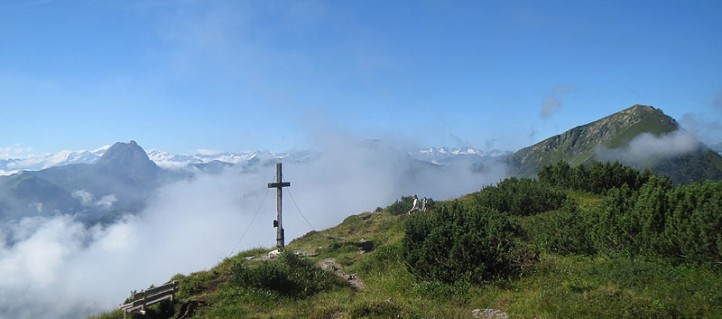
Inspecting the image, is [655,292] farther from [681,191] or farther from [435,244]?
[435,244]

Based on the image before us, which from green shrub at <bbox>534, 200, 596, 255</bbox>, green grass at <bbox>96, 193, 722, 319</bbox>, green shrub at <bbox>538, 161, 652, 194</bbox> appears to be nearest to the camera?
green grass at <bbox>96, 193, 722, 319</bbox>

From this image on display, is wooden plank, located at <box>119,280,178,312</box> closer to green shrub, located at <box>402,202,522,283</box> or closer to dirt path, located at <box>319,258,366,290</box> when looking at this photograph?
dirt path, located at <box>319,258,366,290</box>

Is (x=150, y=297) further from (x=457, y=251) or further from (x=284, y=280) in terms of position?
(x=457, y=251)

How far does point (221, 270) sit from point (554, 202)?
18729 millimetres

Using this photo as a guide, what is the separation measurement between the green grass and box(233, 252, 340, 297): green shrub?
38 cm

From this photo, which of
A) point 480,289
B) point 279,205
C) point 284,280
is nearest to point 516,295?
point 480,289

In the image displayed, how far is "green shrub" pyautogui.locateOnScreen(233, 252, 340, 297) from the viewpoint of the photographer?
1497 cm

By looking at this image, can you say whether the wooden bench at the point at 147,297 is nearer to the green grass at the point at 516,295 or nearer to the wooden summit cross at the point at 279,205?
the green grass at the point at 516,295

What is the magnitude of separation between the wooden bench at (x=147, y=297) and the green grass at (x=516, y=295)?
60cm

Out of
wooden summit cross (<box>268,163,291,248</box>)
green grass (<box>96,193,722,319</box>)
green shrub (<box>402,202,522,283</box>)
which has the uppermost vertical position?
wooden summit cross (<box>268,163,291,248</box>)

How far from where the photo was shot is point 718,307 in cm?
889

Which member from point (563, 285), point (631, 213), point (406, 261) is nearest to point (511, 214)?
point (631, 213)

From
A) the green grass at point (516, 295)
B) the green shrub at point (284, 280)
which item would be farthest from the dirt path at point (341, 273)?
the green shrub at point (284, 280)

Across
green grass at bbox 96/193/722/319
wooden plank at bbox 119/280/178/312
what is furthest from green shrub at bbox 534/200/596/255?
Answer: wooden plank at bbox 119/280/178/312
